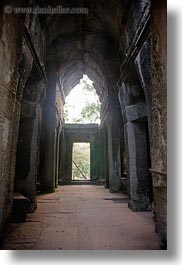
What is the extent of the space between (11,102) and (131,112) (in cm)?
323

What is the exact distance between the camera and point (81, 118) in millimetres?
21062

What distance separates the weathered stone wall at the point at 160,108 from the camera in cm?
267

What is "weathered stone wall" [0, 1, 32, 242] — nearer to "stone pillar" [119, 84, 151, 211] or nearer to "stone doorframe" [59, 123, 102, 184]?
"stone pillar" [119, 84, 151, 211]

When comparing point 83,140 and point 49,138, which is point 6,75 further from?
point 83,140

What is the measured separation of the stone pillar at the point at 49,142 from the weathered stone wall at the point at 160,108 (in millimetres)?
6057

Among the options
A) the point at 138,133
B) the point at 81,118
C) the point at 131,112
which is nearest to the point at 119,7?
the point at 131,112

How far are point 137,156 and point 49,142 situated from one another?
180 inches

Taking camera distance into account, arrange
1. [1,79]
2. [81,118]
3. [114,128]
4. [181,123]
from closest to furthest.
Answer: [181,123] < [1,79] < [114,128] < [81,118]

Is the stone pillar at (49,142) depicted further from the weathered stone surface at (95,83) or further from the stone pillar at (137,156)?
the stone pillar at (137,156)

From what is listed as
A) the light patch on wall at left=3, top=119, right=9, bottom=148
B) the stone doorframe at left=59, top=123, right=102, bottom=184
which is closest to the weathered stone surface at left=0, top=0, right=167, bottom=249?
the light patch on wall at left=3, top=119, right=9, bottom=148

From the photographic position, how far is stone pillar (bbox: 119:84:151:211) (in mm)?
5203

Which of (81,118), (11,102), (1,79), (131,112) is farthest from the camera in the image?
(81,118)

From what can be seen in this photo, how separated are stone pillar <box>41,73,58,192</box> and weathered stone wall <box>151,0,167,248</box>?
6.06 metres

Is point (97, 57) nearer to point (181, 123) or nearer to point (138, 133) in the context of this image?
point (138, 133)
